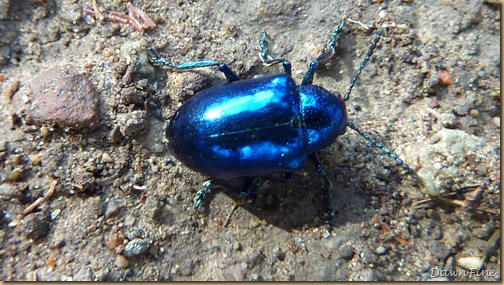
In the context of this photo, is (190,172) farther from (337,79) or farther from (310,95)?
(337,79)

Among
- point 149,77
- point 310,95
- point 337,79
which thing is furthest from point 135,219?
point 337,79

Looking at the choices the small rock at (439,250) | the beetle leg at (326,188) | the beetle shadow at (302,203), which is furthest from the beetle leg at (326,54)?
the small rock at (439,250)

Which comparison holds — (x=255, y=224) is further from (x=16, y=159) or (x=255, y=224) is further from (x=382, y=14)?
(x=382, y=14)

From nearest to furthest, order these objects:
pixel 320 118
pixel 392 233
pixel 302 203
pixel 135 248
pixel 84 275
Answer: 1. pixel 84 275
2. pixel 135 248
3. pixel 320 118
4. pixel 392 233
5. pixel 302 203

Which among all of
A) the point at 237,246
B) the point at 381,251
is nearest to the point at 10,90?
the point at 237,246

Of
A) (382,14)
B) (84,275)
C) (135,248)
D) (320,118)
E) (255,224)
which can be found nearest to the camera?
(84,275)

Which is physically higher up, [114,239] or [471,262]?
[114,239]

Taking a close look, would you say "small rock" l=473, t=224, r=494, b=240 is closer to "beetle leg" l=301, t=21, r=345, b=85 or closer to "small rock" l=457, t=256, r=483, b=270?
"small rock" l=457, t=256, r=483, b=270
